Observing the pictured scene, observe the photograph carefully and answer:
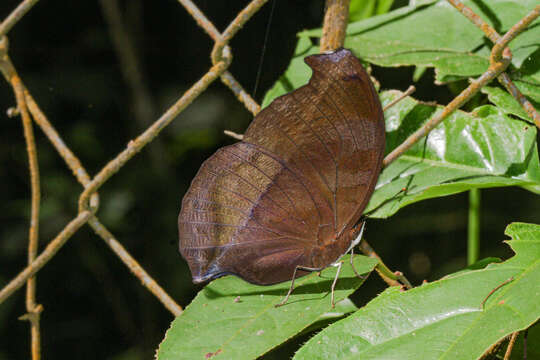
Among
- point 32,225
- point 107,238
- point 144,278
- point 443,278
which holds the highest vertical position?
point 32,225

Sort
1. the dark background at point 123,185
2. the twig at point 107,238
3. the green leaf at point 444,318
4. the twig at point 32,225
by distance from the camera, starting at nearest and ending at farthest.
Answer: the green leaf at point 444,318 < the twig at point 107,238 < the twig at point 32,225 < the dark background at point 123,185

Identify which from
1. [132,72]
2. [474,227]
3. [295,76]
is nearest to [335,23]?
[295,76]

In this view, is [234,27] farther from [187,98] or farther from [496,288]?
[496,288]

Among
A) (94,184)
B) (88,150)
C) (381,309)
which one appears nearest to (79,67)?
(88,150)

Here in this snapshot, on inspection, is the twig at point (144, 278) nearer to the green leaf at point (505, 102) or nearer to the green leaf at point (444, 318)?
the green leaf at point (444, 318)

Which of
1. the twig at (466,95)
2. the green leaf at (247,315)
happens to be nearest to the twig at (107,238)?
the green leaf at (247,315)

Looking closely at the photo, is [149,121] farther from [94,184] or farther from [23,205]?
[94,184]

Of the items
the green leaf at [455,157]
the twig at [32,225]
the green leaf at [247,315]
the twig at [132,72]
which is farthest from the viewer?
the twig at [132,72]
